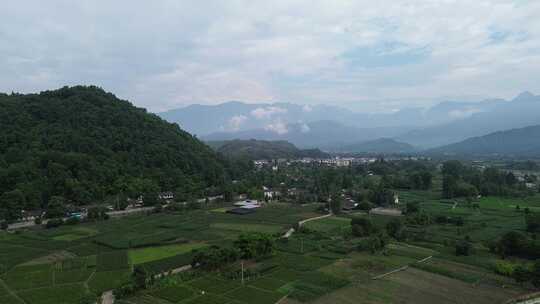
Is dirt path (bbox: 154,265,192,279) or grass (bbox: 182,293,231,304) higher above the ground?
dirt path (bbox: 154,265,192,279)

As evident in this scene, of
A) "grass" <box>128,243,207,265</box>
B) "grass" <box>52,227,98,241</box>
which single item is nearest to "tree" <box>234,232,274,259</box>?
"grass" <box>128,243,207,265</box>

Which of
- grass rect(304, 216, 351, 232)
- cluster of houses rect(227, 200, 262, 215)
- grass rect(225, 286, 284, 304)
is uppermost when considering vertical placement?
cluster of houses rect(227, 200, 262, 215)

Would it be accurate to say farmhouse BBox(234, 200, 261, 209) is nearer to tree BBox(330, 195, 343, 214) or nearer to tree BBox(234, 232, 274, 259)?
tree BBox(330, 195, 343, 214)

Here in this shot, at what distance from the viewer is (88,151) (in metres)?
57.0

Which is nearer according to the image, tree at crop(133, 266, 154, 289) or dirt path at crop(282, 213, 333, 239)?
tree at crop(133, 266, 154, 289)

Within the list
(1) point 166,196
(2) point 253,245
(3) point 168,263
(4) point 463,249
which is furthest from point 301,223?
(1) point 166,196

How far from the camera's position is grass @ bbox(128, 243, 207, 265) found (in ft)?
92.7

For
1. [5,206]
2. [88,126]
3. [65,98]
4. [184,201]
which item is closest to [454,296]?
[184,201]

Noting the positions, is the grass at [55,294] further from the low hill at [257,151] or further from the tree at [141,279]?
the low hill at [257,151]

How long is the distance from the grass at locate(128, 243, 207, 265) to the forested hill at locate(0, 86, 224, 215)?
2049 centimetres

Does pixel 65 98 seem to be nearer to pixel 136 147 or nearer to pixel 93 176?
pixel 136 147

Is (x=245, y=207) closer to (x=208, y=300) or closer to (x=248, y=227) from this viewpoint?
(x=248, y=227)

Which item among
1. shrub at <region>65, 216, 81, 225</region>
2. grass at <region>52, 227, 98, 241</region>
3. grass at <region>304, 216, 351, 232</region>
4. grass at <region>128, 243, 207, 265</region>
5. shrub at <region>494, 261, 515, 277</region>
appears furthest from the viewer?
shrub at <region>65, 216, 81, 225</region>

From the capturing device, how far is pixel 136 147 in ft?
204
